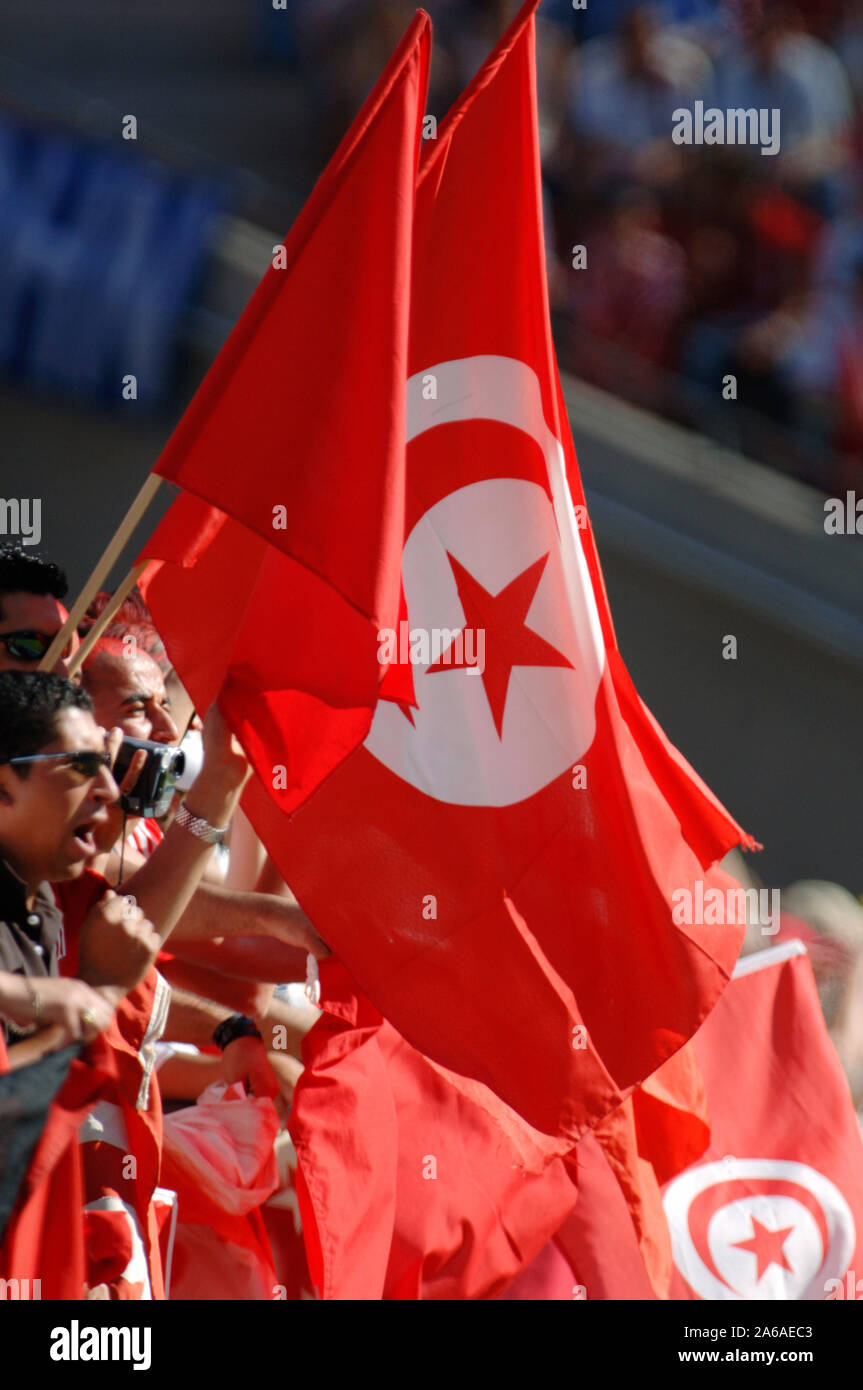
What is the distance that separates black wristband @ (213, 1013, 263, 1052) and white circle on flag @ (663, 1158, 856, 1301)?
0.96 meters

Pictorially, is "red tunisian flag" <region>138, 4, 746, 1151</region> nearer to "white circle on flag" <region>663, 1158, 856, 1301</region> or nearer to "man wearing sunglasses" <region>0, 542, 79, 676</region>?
"man wearing sunglasses" <region>0, 542, 79, 676</region>

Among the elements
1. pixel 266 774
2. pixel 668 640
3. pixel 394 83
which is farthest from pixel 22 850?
pixel 668 640

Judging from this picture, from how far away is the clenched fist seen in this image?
2758 mm

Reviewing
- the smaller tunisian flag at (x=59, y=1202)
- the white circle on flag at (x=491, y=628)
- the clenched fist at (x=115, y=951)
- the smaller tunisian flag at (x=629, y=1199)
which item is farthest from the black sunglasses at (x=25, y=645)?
the smaller tunisian flag at (x=629, y=1199)

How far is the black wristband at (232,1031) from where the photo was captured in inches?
146

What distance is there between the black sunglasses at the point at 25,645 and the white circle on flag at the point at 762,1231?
170cm

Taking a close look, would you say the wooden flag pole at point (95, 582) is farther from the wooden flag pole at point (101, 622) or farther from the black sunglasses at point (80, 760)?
the black sunglasses at point (80, 760)

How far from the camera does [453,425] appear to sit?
3650mm

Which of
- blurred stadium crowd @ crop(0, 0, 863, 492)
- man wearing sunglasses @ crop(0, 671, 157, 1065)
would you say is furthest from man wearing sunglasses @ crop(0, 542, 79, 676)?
blurred stadium crowd @ crop(0, 0, 863, 492)

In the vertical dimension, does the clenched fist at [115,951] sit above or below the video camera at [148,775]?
below

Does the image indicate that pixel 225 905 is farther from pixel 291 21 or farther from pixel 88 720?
pixel 291 21

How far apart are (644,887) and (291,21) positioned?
775 centimetres

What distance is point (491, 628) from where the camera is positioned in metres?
3.62

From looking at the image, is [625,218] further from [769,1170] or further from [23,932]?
[23,932]
